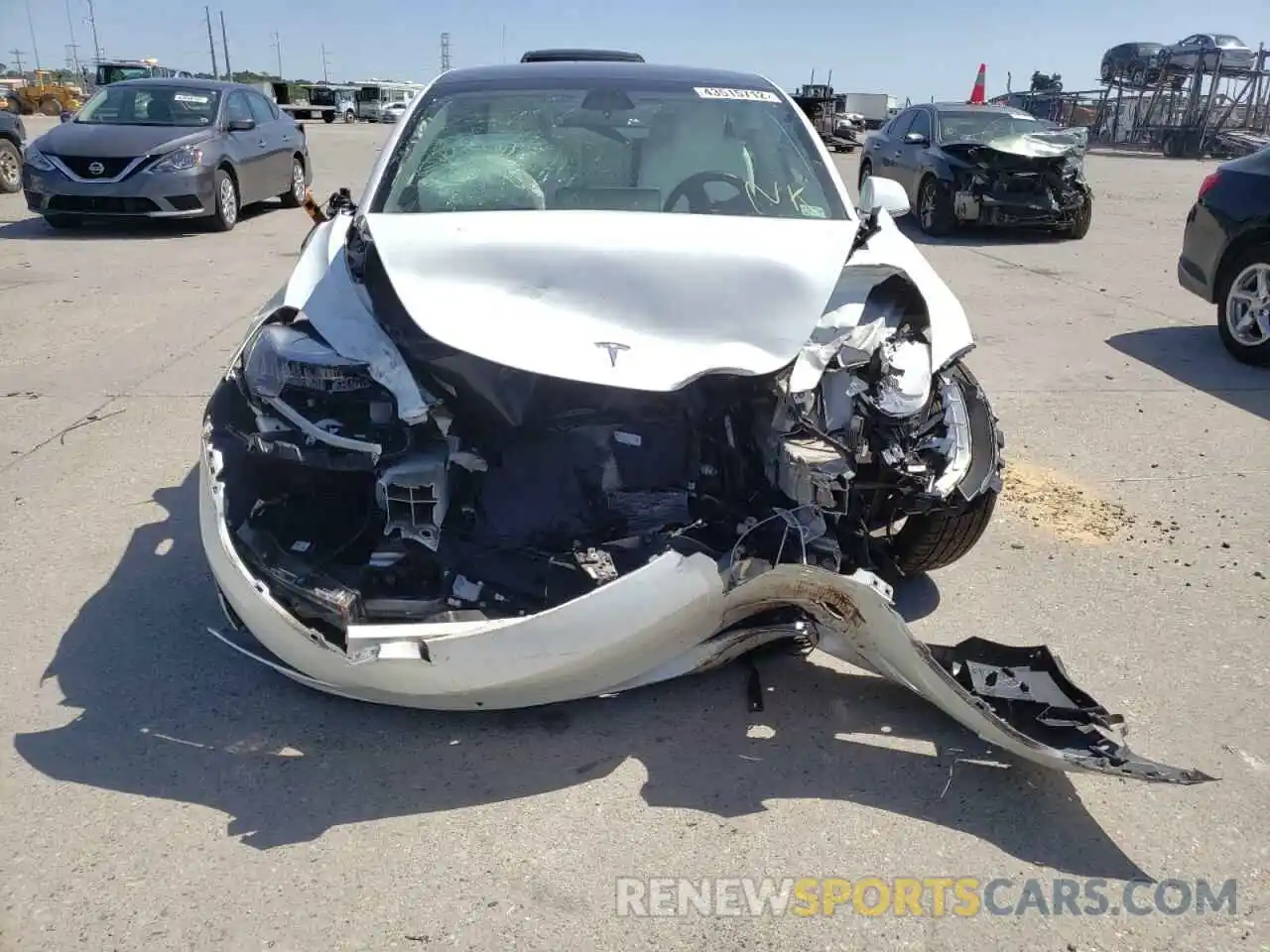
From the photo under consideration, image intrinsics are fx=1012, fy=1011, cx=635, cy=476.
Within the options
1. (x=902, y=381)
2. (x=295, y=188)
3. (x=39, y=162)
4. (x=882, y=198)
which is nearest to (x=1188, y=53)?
(x=295, y=188)

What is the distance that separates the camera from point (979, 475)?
329 centimetres

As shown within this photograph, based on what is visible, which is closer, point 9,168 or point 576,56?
point 576,56

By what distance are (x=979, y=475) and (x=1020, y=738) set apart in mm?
977

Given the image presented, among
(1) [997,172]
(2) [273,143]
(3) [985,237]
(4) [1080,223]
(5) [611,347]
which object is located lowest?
(3) [985,237]

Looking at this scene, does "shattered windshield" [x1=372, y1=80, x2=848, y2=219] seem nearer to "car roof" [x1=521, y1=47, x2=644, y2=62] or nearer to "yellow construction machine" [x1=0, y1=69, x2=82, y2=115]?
"car roof" [x1=521, y1=47, x2=644, y2=62]

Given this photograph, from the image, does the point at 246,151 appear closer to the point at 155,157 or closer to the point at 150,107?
the point at 150,107

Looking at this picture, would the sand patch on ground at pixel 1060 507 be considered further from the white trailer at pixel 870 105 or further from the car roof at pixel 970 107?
the white trailer at pixel 870 105

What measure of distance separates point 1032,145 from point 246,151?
9480mm

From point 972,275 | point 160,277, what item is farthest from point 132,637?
point 972,275

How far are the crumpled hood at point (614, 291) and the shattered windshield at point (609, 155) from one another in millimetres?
363

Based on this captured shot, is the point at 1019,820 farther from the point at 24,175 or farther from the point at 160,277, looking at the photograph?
the point at 24,175

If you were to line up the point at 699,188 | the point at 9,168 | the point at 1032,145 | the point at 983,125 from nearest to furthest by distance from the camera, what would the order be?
the point at 699,188
the point at 1032,145
the point at 983,125
the point at 9,168

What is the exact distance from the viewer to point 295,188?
46.4 feet

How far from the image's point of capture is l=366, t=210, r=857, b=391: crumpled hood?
276 cm
